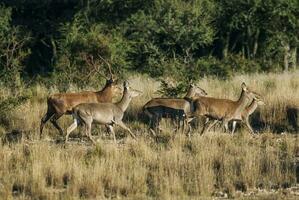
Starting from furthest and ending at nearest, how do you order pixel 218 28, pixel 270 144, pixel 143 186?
pixel 218 28 → pixel 270 144 → pixel 143 186

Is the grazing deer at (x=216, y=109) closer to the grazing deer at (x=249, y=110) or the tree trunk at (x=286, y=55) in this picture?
the grazing deer at (x=249, y=110)

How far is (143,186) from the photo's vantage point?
13180mm

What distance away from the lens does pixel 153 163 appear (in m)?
14.7

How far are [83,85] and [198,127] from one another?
6.92m

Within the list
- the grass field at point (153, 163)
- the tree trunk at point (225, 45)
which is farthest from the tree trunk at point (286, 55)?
the grass field at point (153, 163)

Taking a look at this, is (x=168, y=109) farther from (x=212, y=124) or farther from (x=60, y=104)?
(x=60, y=104)

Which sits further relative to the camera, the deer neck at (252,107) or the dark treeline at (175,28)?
the dark treeline at (175,28)

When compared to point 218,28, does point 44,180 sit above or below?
below

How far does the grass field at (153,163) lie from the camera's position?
512 inches

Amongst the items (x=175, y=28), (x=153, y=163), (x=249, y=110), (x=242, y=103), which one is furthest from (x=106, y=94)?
Result: (x=175, y=28)

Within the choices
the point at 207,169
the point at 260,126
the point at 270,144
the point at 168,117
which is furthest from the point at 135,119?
the point at 207,169

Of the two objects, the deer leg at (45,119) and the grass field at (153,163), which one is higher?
the deer leg at (45,119)

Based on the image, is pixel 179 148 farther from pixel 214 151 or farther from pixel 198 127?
pixel 198 127

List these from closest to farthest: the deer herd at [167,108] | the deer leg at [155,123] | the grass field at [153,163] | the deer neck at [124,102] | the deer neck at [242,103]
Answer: the grass field at [153,163], the deer herd at [167,108], the deer neck at [124,102], the deer neck at [242,103], the deer leg at [155,123]
